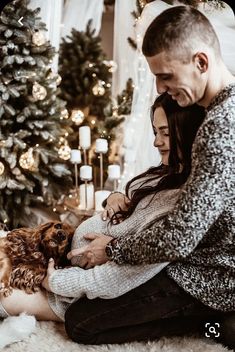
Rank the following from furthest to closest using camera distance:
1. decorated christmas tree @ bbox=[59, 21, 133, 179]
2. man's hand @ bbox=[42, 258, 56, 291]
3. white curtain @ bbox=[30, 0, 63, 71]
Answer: decorated christmas tree @ bbox=[59, 21, 133, 179] → white curtain @ bbox=[30, 0, 63, 71] → man's hand @ bbox=[42, 258, 56, 291]

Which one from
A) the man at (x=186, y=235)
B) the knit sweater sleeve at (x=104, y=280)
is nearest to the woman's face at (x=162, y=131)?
the man at (x=186, y=235)

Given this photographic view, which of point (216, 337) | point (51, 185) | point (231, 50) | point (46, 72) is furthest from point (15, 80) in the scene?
point (216, 337)

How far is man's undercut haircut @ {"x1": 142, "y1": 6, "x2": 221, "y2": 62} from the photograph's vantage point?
1368 millimetres

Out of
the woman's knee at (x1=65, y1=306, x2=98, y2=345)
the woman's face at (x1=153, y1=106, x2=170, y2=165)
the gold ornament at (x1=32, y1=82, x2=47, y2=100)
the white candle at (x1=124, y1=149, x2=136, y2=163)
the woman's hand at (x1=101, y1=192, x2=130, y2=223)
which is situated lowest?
the woman's knee at (x1=65, y1=306, x2=98, y2=345)

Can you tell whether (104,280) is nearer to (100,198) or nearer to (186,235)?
(186,235)

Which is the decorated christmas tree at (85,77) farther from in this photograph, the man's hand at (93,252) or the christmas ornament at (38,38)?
the man's hand at (93,252)

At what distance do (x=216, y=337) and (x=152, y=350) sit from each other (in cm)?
21

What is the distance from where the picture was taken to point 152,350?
166cm

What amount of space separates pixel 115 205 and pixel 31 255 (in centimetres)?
33

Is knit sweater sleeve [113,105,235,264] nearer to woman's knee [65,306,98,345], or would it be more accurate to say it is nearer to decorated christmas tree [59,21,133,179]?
woman's knee [65,306,98,345]

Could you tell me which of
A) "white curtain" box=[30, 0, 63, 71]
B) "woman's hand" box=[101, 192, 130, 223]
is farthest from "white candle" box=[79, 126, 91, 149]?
"woman's hand" box=[101, 192, 130, 223]

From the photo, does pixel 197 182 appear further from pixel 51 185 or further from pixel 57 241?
pixel 51 185

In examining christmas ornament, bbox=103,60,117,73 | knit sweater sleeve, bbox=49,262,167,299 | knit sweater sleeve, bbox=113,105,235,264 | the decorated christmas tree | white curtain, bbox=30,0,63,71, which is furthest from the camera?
the decorated christmas tree

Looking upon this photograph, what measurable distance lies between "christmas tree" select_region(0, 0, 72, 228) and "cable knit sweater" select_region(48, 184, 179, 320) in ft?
2.73
